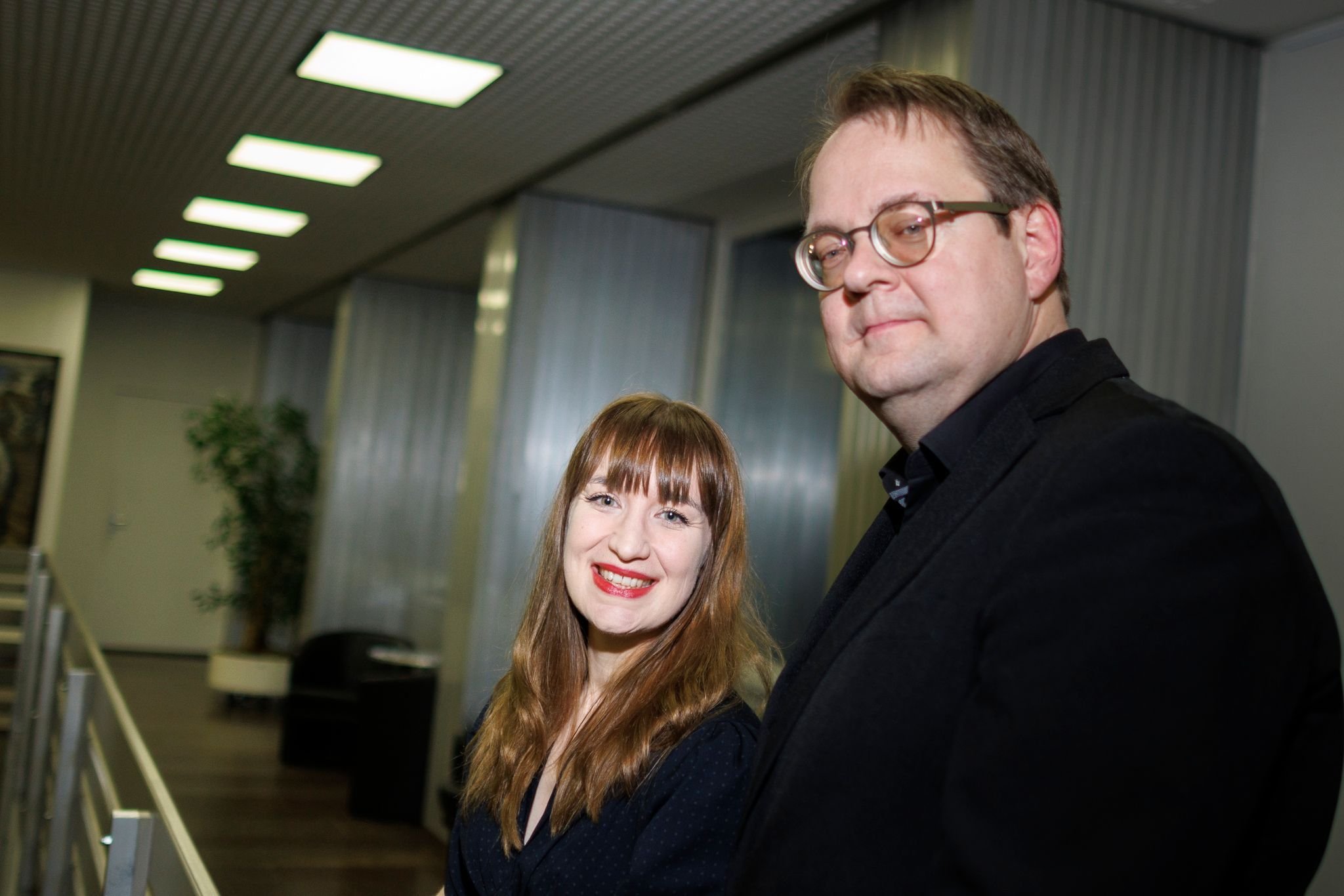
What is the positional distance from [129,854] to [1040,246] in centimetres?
138

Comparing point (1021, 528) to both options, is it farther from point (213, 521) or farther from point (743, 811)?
point (213, 521)

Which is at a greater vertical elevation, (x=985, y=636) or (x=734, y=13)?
(x=734, y=13)

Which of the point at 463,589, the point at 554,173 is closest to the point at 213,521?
the point at 463,589

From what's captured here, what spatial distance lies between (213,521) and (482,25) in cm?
977

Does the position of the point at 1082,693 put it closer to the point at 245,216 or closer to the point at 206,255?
the point at 245,216

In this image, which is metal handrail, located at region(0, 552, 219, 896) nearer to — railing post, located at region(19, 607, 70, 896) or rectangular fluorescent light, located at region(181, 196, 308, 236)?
railing post, located at region(19, 607, 70, 896)

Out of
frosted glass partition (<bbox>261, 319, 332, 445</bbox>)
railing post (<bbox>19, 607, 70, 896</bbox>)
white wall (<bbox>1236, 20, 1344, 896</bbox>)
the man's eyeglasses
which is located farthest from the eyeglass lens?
frosted glass partition (<bbox>261, 319, 332, 445</bbox>)

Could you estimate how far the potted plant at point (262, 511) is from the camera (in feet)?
34.1

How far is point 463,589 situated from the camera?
665 cm

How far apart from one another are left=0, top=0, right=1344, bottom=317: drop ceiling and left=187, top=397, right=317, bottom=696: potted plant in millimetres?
2792

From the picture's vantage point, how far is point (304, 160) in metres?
6.30

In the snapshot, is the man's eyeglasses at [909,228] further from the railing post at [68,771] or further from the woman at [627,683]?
the railing post at [68,771]

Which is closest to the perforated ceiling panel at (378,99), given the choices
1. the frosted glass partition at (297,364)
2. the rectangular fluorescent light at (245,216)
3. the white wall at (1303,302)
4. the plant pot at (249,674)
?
the rectangular fluorescent light at (245,216)

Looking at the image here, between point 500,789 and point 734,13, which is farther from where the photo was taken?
point 734,13
